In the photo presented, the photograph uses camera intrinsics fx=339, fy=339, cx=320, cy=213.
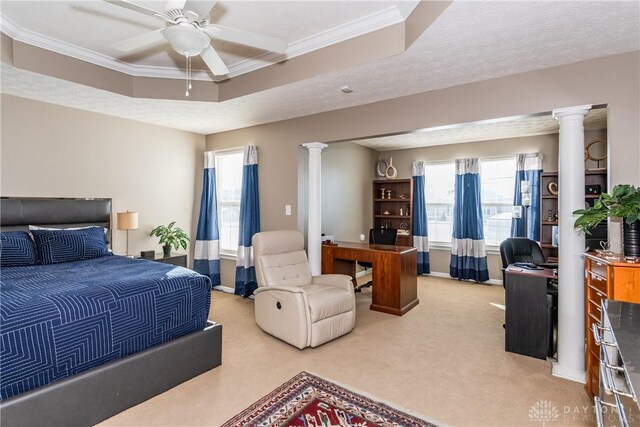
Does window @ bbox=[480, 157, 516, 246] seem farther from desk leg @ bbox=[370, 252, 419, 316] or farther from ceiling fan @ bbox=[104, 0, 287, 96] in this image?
ceiling fan @ bbox=[104, 0, 287, 96]

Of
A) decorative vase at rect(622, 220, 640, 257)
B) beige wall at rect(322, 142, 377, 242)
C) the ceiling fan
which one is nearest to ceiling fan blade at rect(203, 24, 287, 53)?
the ceiling fan

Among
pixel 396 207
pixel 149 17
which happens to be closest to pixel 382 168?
pixel 396 207

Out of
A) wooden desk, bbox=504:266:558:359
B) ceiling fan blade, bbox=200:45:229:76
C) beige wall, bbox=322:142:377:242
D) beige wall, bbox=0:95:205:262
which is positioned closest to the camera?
ceiling fan blade, bbox=200:45:229:76

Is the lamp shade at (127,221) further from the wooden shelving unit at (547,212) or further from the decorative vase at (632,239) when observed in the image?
the wooden shelving unit at (547,212)

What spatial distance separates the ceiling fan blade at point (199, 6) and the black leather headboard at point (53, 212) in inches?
126

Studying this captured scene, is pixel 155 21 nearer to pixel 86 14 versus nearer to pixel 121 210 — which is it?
pixel 86 14

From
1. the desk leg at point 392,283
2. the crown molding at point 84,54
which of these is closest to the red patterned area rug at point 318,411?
the desk leg at point 392,283

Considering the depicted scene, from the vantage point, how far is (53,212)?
12.6 feet

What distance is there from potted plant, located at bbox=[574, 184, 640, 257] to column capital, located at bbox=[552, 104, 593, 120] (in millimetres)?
794

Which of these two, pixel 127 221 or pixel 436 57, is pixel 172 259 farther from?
pixel 436 57

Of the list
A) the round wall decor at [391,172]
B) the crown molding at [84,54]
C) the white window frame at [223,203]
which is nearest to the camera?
the crown molding at [84,54]

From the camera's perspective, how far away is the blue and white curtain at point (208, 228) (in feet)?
17.2

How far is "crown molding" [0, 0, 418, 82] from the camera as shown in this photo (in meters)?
2.66

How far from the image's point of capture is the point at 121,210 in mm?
4539
